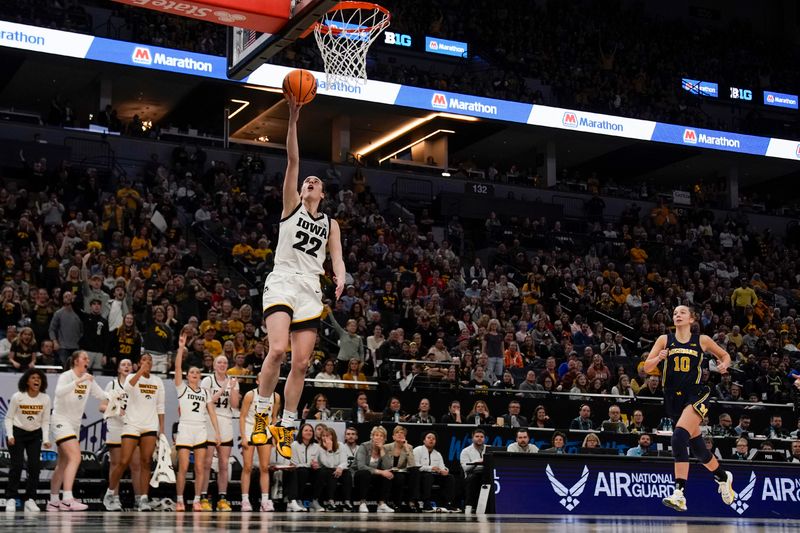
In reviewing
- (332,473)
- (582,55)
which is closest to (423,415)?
(332,473)

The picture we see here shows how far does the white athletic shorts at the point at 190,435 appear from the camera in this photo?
14.8 m

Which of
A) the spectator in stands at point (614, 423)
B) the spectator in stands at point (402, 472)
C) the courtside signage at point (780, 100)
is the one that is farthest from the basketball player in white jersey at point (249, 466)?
the courtside signage at point (780, 100)

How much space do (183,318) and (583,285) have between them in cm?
1374

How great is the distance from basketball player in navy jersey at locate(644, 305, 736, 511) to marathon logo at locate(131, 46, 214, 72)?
2156 centimetres

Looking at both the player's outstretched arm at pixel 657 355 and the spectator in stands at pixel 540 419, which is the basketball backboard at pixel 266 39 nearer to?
the player's outstretched arm at pixel 657 355

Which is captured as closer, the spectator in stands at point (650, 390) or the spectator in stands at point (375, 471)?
the spectator in stands at point (375, 471)

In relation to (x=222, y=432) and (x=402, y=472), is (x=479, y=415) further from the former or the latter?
(x=222, y=432)

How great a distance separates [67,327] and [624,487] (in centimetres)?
947

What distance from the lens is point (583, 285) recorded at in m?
29.3

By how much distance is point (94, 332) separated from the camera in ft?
55.8

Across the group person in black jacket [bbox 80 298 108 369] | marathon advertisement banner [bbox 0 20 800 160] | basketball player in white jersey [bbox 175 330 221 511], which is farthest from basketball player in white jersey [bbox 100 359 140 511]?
marathon advertisement banner [bbox 0 20 800 160]

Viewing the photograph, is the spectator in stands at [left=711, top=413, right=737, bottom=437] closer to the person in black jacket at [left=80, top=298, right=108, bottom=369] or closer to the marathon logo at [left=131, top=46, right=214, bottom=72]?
the person in black jacket at [left=80, top=298, right=108, bottom=369]

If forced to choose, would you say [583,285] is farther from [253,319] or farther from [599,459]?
[599,459]

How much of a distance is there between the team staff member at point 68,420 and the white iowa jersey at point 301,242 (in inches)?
227
